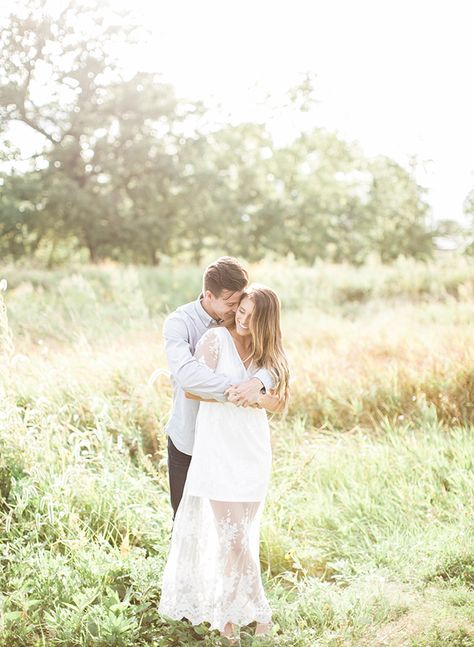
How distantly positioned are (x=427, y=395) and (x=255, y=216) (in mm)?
20565

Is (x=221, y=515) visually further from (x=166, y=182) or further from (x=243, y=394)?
(x=166, y=182)

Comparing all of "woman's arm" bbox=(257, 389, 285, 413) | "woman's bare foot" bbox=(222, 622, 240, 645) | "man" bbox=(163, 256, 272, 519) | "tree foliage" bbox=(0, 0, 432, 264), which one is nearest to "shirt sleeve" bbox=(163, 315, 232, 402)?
"man" bbox=(163, 256, 272, 519)

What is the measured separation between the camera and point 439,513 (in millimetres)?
4734

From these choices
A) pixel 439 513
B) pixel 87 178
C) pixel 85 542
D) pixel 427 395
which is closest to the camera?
pixel 85 542

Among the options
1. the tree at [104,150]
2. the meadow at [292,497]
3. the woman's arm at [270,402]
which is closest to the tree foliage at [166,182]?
the tree at [104,150]

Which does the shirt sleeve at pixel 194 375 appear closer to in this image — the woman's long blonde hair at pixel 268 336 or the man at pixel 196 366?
the man at pixel 196 366

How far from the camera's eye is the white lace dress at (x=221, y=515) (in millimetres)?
3453

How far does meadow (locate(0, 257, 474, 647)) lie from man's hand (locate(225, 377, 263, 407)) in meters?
1.16

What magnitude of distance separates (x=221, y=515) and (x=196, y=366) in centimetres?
75

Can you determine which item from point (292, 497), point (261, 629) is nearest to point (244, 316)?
point (261, 629)

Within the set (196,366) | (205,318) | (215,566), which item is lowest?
(215,566)

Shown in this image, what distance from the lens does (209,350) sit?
3451 mm

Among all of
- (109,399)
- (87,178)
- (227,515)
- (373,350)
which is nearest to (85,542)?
(227,515)

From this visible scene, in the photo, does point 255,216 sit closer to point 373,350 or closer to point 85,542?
point 373,350
